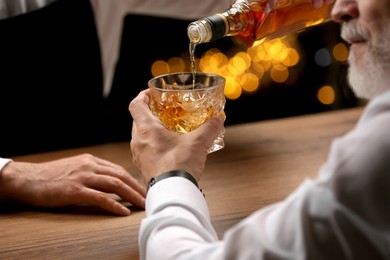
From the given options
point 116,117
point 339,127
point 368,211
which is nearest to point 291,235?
point 368,211

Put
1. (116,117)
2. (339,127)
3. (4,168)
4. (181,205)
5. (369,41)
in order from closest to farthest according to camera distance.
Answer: (369,41) < (181,205) < (4,168) < (339,127) < (116,117)

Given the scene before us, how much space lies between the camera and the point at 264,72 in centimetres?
354

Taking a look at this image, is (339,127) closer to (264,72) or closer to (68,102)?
(68,102)

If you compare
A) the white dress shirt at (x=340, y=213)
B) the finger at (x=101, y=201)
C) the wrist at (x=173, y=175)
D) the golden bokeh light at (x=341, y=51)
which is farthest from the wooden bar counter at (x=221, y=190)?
the golden bokeh light at (x=341, y=51)

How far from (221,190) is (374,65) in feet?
2.24

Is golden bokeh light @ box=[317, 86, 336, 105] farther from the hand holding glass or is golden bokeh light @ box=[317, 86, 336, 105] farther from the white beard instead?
the white beard

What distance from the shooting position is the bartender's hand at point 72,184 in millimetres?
1552

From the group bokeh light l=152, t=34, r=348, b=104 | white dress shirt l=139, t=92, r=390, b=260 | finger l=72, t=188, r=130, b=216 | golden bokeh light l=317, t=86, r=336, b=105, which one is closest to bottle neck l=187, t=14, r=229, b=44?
finger l=72, t=188, r=130, b=216

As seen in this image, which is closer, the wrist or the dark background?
the wrist

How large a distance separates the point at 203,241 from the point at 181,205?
0.25 ft

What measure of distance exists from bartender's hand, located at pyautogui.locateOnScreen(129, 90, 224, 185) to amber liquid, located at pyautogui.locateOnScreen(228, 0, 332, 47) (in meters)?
0.30

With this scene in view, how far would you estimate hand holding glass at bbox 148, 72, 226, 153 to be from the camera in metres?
1.38

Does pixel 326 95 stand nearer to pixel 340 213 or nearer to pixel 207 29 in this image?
pixel 207 29

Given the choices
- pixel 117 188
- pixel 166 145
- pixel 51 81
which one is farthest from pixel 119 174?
pixel 51 81
